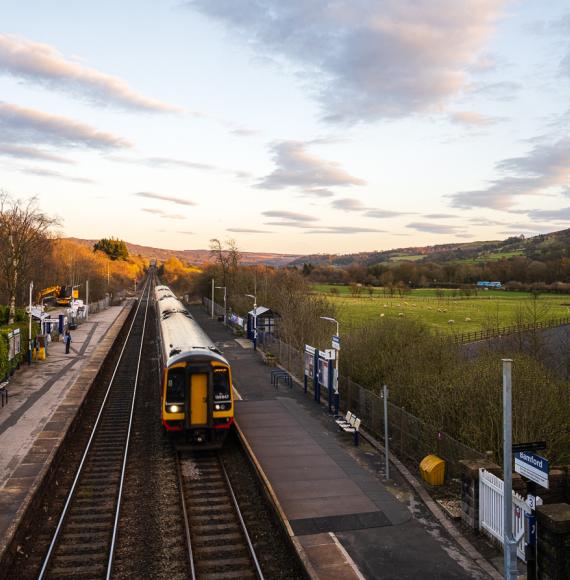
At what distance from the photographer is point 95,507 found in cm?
1262

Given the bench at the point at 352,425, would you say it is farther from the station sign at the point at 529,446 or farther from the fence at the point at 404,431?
the station sign at the point at 529,446

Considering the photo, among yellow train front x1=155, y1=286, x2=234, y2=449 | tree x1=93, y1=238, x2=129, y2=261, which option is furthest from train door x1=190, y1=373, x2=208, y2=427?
tree x1=93, y1=238, x2=129, y2=261

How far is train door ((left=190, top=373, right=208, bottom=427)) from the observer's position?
15.7 metres

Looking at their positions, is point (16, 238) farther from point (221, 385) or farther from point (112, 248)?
point (112, 248)

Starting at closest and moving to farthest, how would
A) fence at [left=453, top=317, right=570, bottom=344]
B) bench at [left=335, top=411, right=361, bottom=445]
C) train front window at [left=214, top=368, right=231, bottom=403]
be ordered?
train front window at [left=214, top=368, right=231, bottom=403] < bench at [left=335, top=411, right=361, bottom=445] < fence at [left=453, top=317, right=570, bottom=344]

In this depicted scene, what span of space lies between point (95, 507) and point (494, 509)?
349 inches

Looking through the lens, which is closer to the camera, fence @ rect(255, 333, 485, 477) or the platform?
the platform

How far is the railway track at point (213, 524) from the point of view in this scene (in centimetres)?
995

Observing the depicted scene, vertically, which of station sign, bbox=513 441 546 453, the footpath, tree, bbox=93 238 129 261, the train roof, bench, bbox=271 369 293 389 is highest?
tree, bbox=93 238 129 261

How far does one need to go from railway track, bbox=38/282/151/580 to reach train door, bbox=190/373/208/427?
2352 millimetres

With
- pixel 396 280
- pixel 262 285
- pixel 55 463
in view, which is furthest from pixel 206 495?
pixel 396 280

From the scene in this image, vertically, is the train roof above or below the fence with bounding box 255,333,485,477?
above

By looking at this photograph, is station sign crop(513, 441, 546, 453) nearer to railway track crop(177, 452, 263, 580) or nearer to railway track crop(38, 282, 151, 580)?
railway track crop(177, 452, 263, 580)

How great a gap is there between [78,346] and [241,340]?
493 inches
